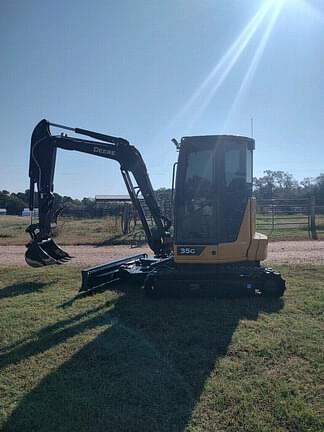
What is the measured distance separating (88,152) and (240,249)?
14.7 feet

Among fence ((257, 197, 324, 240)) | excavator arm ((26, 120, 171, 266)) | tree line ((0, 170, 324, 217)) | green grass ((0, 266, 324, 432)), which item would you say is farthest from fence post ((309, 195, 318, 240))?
tree line ((0, 170, 324, 217))

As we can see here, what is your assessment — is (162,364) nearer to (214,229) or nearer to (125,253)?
(214,229)

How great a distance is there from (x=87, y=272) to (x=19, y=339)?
2.35 metres

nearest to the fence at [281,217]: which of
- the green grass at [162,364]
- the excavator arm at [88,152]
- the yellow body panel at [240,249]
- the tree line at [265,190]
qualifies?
the excavator arm at [88,152]

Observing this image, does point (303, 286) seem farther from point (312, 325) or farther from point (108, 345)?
point (108, 345)

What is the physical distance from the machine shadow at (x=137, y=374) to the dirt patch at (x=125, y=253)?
560 cm

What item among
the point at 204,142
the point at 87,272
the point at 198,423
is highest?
the point at 204,142

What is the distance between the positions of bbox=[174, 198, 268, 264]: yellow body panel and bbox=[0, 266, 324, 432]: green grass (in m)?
0.73

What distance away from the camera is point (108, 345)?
5160 mm

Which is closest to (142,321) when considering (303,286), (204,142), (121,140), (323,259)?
(204,142)

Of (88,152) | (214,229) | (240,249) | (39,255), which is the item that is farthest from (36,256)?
(240,249)

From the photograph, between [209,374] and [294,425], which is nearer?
[294,425]

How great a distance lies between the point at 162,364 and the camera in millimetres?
4586

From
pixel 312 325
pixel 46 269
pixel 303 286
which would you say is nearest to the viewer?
pixel 312 325
